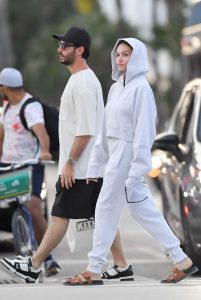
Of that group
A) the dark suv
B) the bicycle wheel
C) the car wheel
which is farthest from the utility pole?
the car wheel

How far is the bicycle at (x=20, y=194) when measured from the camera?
35.4ft

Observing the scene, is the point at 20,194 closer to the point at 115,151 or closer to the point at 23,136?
the point at 23,136

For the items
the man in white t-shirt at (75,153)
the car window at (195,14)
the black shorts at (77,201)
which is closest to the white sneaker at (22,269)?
Result: the man in white t-shirt at (75,153)

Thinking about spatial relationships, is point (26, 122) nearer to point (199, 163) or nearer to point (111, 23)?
point (199, 163)

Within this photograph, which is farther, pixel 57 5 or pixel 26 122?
pixel 57 5

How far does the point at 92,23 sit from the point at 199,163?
126ft

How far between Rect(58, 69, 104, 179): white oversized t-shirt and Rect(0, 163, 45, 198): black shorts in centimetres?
160

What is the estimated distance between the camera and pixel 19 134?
11.0 meters

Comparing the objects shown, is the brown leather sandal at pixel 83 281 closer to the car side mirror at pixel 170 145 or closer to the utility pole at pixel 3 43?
the car side mirror at pixel 170 145

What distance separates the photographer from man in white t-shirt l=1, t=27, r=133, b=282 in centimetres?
927

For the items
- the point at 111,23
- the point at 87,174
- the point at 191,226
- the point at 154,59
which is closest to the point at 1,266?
the point at 87,174

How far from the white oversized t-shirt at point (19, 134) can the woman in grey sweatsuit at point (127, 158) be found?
220 cm

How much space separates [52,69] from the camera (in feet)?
169

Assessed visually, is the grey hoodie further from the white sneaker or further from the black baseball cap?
the white sneaker
